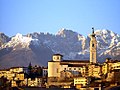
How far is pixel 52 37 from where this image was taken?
200 m

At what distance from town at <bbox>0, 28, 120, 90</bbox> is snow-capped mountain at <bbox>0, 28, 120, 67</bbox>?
2456 inches

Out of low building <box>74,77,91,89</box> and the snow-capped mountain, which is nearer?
low building <box>74,77,91,89</box>

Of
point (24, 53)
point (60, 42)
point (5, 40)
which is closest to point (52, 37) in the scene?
point (60, 42)

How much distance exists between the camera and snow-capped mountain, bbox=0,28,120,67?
148m

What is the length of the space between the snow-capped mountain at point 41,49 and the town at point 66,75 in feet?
205

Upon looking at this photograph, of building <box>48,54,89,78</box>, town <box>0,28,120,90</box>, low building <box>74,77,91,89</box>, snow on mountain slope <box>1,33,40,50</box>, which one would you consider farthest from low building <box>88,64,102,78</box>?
snow on mountain slope <box>1,33,40,50</box>

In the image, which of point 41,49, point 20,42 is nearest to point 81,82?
point 41,49

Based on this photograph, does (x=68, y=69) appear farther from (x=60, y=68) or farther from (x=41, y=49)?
(x=41, y=49)

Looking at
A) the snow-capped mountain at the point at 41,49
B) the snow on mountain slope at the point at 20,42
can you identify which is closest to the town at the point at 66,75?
the snow-capped mountain at the point at 41,49

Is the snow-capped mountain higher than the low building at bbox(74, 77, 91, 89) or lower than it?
higher

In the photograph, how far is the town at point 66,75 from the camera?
5713cm

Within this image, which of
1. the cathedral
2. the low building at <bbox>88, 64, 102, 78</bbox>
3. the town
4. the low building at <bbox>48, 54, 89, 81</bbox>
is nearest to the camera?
the town

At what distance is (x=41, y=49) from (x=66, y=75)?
97.0m

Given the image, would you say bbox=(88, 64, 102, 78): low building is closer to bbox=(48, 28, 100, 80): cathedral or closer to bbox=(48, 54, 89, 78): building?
bbox=(48, 28, 100, 80): cathedral
